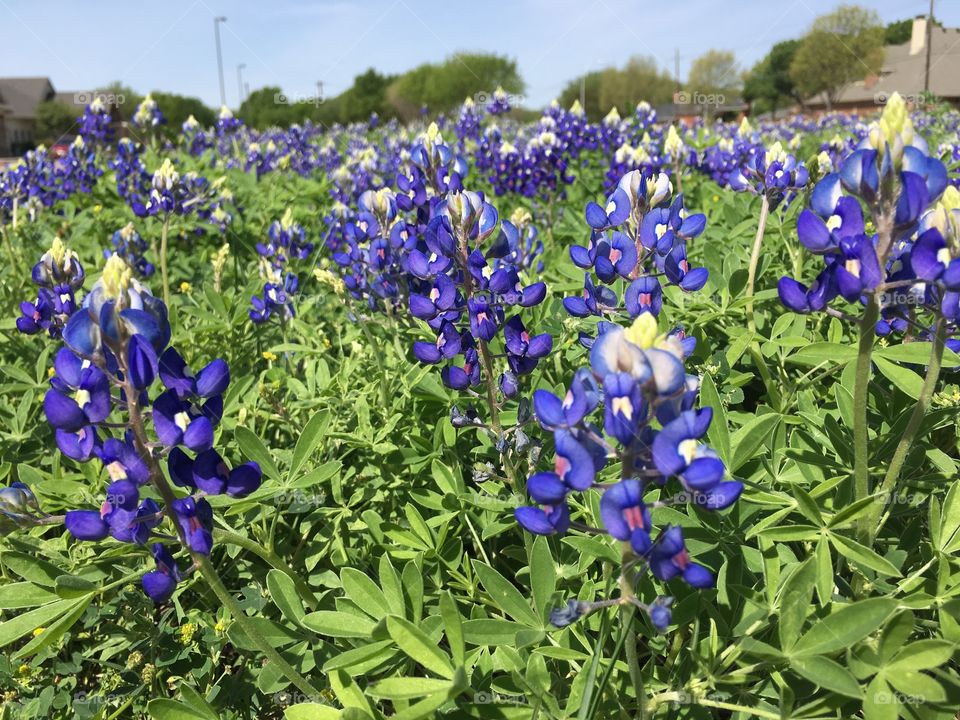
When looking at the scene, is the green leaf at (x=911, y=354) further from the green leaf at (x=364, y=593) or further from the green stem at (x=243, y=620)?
the green stem at (x=243, y=620)

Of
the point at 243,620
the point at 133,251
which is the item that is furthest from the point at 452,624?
the point at 133,251

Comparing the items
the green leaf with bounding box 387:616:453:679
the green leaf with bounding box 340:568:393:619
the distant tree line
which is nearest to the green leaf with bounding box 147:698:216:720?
the green leaf with bounding box 340:568:393:619

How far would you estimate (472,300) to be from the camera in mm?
2123

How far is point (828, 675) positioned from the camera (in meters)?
1.45

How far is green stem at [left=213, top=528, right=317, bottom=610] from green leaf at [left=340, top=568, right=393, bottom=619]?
23 cm

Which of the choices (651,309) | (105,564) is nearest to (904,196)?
(651,309)

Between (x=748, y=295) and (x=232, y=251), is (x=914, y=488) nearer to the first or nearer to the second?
(x=748, y=295)

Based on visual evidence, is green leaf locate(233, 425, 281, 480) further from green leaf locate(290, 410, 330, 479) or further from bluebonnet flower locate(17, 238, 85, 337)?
bluebonnet flower locate(17, 238, 85, 337)

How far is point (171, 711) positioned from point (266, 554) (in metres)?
0.43

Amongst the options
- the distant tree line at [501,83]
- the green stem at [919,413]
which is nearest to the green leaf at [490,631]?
the green stem at [919,413]

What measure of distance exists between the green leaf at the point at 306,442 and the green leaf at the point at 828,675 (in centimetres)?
147

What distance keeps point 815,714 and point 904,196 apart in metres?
1.14

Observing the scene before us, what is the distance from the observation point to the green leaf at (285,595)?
77.4 inches

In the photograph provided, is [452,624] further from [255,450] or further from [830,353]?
[830,353]
